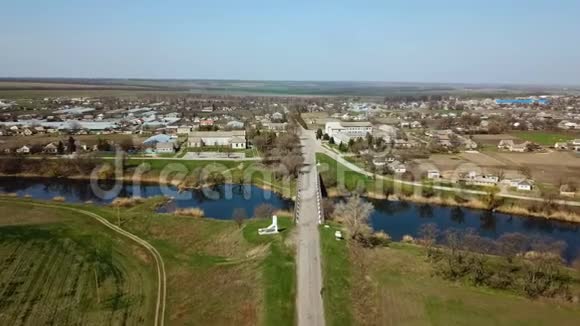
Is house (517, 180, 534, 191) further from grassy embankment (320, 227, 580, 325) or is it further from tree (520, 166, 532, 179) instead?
grassy embankment (320, 227, 580, 325)

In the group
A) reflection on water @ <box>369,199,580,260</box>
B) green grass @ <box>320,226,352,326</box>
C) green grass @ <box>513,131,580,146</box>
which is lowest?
reflection on water @ <box>369,199,580,260</box>

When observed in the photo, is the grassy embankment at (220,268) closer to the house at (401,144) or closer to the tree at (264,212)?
the tree at (264,212)

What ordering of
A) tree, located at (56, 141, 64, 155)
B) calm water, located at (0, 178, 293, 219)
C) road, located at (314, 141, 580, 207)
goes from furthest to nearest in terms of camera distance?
tree, located at (56, 141, 64, 155) → calm water, located at (0, 178, 293, 219) → road, located at (314, 141, 580, 207)

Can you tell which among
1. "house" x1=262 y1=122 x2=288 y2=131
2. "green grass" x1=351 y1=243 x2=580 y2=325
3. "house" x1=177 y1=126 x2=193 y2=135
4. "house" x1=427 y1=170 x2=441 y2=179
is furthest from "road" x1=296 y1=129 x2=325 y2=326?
"house" x1=177 y1=126 x2=193 y2=135


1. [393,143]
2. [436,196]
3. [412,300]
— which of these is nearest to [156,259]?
[412,300]

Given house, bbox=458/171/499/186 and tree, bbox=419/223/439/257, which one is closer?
tree, bbox=419/223/439/257

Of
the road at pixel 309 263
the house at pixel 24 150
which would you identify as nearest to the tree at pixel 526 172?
the road at pixel 309 263

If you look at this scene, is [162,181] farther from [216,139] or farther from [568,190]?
[568,190]
